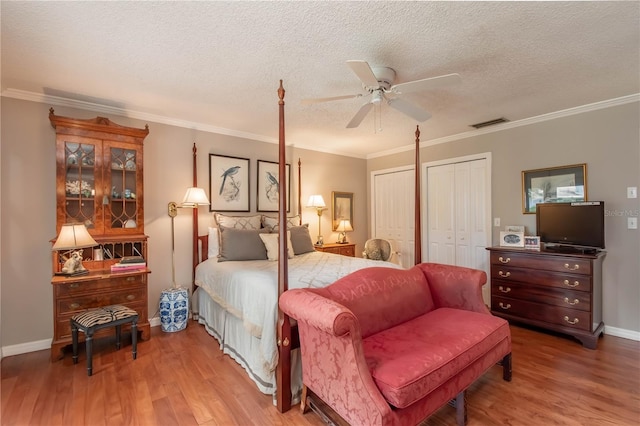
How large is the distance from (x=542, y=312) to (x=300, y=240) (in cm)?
271

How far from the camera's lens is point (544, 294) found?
300 centimetres

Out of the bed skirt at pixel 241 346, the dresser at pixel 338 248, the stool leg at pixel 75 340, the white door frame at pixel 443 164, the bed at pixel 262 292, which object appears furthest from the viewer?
the dresser at pixel 338 248

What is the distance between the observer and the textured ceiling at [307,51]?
1.67 metres

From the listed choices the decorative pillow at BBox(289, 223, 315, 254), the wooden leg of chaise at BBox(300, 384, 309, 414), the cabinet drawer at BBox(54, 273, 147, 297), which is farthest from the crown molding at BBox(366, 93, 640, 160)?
the cabinet drawer at BBox(54, 273, 147, 297)

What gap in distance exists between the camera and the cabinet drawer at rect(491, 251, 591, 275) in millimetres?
2791

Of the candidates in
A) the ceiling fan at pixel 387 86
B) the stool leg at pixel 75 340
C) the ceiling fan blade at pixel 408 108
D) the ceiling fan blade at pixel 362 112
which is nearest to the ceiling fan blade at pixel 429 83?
the ceiling fan at pixel 387 86

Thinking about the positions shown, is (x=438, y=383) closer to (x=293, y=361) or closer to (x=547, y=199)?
(x=293, y=361)

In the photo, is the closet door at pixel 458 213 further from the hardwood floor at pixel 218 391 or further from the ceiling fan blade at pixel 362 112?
the ceiling fan blade at pixel 362 112

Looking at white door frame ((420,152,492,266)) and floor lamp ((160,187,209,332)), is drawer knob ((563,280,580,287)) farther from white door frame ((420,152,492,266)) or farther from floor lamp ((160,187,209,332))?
floor lamp ((160,187,209,332))

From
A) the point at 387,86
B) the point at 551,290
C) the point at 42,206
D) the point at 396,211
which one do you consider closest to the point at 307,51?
the point at 387,86

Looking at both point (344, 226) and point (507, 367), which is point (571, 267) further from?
point (344, 226)

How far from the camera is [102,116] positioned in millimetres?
3062

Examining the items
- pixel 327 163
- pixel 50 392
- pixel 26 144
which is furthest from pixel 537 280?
pixel 26 144

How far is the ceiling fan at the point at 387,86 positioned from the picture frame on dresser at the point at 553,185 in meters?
2.04
